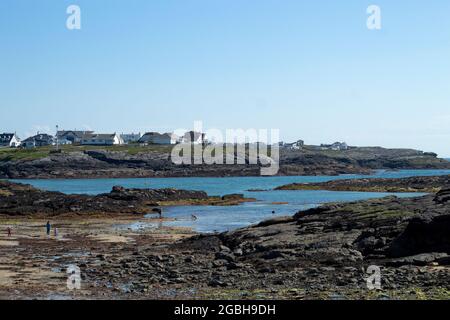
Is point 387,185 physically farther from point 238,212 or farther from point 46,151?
point 46,151

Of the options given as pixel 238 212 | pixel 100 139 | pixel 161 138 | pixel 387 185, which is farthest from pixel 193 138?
pixel 238 212

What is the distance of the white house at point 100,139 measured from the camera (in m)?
189

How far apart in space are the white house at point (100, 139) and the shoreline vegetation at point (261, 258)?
138111mm

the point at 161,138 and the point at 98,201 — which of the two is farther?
the point at 161,138

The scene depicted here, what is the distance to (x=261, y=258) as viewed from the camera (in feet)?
109

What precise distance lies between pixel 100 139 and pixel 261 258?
161 metres

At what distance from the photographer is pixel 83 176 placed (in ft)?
475

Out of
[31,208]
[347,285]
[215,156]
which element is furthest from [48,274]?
[215,156]

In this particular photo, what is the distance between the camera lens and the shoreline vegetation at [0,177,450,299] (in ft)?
82.1

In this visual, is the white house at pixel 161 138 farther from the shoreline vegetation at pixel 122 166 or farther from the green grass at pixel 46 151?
the shoreline vegetation at pixel 122 166

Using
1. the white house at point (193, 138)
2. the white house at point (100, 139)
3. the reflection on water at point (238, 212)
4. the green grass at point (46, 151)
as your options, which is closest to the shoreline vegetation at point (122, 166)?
the green grass at point (46, 151)

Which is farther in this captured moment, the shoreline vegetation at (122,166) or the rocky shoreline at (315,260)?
the shoreline vegetation at (122,166)

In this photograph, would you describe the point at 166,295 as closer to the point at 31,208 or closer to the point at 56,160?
the point at 31,208
